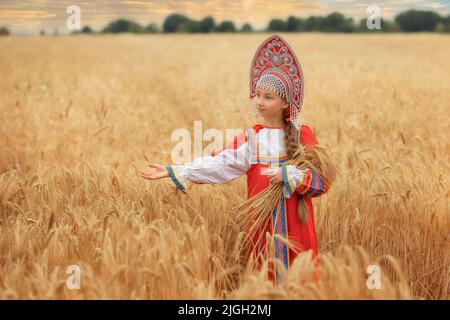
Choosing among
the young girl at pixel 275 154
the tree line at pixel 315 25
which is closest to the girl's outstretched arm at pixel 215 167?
the young girl at pixel 275 154

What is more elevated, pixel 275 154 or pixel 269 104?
pixel 269 104

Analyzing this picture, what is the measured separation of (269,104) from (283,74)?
17 centimetres

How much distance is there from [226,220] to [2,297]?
1.37 m

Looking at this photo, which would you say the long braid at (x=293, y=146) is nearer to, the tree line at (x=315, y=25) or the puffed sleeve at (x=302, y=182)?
the puffed sleeve at (x=302, y=182)

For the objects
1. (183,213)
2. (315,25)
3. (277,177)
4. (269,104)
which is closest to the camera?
(277,177)

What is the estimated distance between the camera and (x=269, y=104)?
9.48 feet

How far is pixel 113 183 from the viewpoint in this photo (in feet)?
11.8

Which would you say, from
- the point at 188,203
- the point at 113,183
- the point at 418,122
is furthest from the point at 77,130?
the point at 418,122

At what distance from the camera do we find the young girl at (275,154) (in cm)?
286

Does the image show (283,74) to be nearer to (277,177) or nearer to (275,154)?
(275,154)

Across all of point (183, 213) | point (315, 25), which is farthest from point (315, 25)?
point (183, 213)

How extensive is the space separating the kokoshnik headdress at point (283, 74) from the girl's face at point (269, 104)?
25 mm

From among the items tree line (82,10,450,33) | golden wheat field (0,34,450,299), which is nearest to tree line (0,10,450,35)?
tree line (82,10,450,33)
